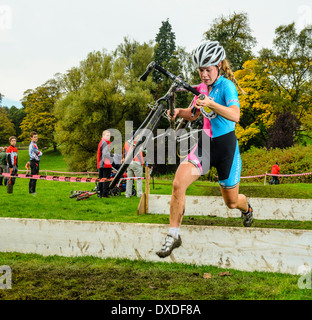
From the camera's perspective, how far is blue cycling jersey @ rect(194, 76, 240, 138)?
4.47 meters

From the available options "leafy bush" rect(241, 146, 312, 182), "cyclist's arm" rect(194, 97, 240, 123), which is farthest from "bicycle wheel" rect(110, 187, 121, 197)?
"leafy bush" rect(241, 146, 312, 182)

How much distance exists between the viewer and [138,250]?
556 centimetres

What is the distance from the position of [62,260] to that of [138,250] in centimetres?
130

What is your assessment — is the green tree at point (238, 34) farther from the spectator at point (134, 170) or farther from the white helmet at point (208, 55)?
the white helmet at point (208, 55)

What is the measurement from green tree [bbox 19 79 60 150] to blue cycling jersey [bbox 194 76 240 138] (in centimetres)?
6309

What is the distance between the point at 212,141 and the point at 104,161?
846 centimetres

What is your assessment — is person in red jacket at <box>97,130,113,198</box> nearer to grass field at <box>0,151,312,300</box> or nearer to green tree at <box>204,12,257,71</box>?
grass field at <box>0,151,312,300</box>

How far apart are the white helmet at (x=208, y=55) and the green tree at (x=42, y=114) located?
63.2m

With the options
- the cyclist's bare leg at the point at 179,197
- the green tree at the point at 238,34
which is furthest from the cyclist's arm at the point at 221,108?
the green tree at the point at 238,34

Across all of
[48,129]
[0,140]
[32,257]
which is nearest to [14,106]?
[0,140]

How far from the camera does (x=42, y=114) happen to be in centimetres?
6512

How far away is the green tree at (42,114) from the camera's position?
6475cm

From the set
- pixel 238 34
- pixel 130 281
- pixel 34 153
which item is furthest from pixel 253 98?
pixel 130 281
